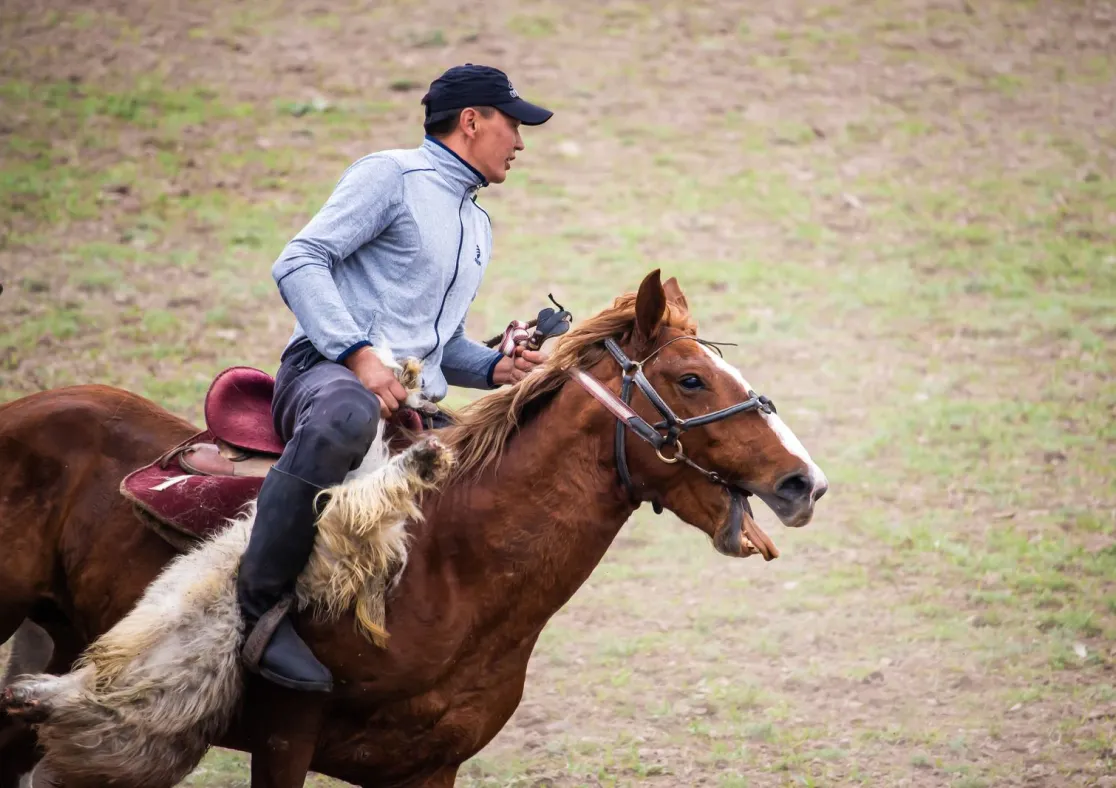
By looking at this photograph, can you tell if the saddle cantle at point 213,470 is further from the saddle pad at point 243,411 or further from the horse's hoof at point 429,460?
the horse's hoof at point 429,460

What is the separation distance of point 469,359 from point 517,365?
0.18 metres

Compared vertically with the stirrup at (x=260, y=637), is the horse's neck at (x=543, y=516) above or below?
above

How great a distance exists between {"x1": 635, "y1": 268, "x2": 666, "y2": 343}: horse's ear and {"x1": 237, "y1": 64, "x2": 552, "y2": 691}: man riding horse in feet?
2.13

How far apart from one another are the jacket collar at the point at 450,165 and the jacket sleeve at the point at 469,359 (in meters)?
0.55

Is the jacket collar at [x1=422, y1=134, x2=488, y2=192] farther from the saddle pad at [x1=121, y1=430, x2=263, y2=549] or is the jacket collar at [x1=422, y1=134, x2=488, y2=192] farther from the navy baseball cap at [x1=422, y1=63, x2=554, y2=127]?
the saddle pad at [x1=121, y1=430, x2=263, y2=549]

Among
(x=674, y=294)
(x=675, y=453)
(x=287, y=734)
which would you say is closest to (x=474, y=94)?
(x=674, y=294)

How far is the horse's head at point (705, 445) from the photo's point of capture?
3355 millimetres

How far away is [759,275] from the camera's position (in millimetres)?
10531

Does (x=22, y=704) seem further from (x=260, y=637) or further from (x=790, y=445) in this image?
(x=790, y=445)

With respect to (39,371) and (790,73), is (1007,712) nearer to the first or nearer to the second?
(39,371)

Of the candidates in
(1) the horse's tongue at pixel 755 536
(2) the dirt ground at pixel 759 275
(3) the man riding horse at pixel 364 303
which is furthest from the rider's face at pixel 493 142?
(2) the dirt ground at pixel 759 275

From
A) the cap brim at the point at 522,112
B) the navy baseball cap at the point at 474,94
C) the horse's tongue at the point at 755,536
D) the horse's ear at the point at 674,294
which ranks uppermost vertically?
the navy baseball cap at the point at 474,94

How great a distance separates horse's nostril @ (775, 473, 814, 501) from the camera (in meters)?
3.32

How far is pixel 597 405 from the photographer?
11.6 feet
